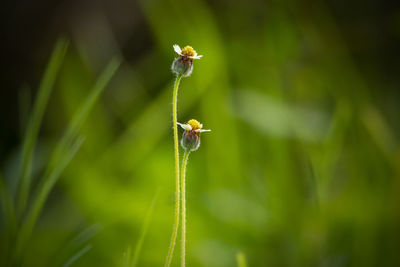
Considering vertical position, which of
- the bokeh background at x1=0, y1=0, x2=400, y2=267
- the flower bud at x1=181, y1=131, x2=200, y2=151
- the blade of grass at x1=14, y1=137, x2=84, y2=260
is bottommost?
the blade of grass at x1=14, y1=137, x2=84, y2=260

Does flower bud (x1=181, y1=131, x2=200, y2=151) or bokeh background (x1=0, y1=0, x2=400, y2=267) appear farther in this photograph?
bokeh background (x1=0, y1=0, x2=400, y2=267)

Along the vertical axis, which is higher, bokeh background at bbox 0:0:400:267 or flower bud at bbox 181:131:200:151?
bokeh background at bbox 0:0:400:267

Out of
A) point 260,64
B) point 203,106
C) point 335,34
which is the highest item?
point 335,34

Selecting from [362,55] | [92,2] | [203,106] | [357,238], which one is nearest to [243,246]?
[357,238]

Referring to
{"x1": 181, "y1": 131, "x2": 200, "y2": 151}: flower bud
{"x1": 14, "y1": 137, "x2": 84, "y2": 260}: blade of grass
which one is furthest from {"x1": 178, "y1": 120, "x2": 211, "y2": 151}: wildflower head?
{"x1": 14, "y1": 137, "x2": 84, "y2": 260}: blade of grass

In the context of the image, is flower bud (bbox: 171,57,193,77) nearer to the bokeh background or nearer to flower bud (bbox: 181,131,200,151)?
flower bud (bbox: 181,131,200,151)

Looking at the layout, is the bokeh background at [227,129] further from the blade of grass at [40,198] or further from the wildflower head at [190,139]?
the wildflower head at [190,139]

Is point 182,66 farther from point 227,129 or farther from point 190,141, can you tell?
point 227,129

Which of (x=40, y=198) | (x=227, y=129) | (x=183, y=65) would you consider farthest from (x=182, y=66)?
(x=227, y=129)

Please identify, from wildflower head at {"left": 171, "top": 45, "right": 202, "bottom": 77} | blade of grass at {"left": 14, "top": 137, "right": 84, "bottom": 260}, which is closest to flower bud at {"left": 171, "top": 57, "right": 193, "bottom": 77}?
wildflower head at {"left": 171, "top": 45, "right": 202, "bottom": 77}

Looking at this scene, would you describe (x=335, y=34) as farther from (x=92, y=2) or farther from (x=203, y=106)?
(x=92, y=2)
